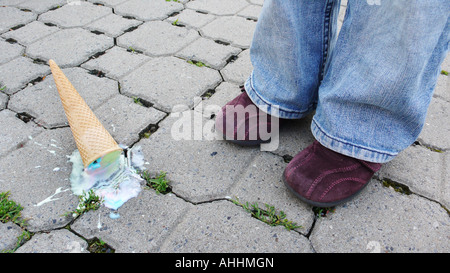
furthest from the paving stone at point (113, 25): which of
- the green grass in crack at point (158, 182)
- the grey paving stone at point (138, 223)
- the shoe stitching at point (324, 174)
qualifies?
the shoe stitching at point (324, 174)

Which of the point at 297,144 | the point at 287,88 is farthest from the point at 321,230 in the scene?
the point at 287,88

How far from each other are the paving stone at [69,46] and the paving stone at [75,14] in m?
0.12

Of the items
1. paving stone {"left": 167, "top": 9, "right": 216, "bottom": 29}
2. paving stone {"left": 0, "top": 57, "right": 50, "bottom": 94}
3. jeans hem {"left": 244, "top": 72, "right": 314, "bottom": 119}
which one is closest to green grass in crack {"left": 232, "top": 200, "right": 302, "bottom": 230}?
jeans hem {"left": 244, "top": 72, "right": 314, "bottom": 119}

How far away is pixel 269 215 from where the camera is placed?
104 centimetres

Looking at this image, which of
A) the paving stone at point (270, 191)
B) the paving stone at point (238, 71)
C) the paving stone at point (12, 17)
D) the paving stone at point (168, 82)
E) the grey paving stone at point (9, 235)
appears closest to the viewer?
the grey paving stone at point (9, 235)

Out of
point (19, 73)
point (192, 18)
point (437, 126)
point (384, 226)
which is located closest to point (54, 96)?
point (19, 73)

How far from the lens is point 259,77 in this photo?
1235 millimetres

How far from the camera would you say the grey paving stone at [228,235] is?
37.4 inches

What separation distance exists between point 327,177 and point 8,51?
1.87m

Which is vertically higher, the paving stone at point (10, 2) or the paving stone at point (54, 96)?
the paving stone at point (10, 2)

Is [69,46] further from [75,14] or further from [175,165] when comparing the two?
[175,165]

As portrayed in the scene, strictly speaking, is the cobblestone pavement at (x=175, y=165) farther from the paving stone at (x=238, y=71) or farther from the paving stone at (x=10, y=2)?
the paving stone at (x=10, y=2)

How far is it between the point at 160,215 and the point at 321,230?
0.50 m

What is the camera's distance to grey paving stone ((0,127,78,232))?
1.02 meters
